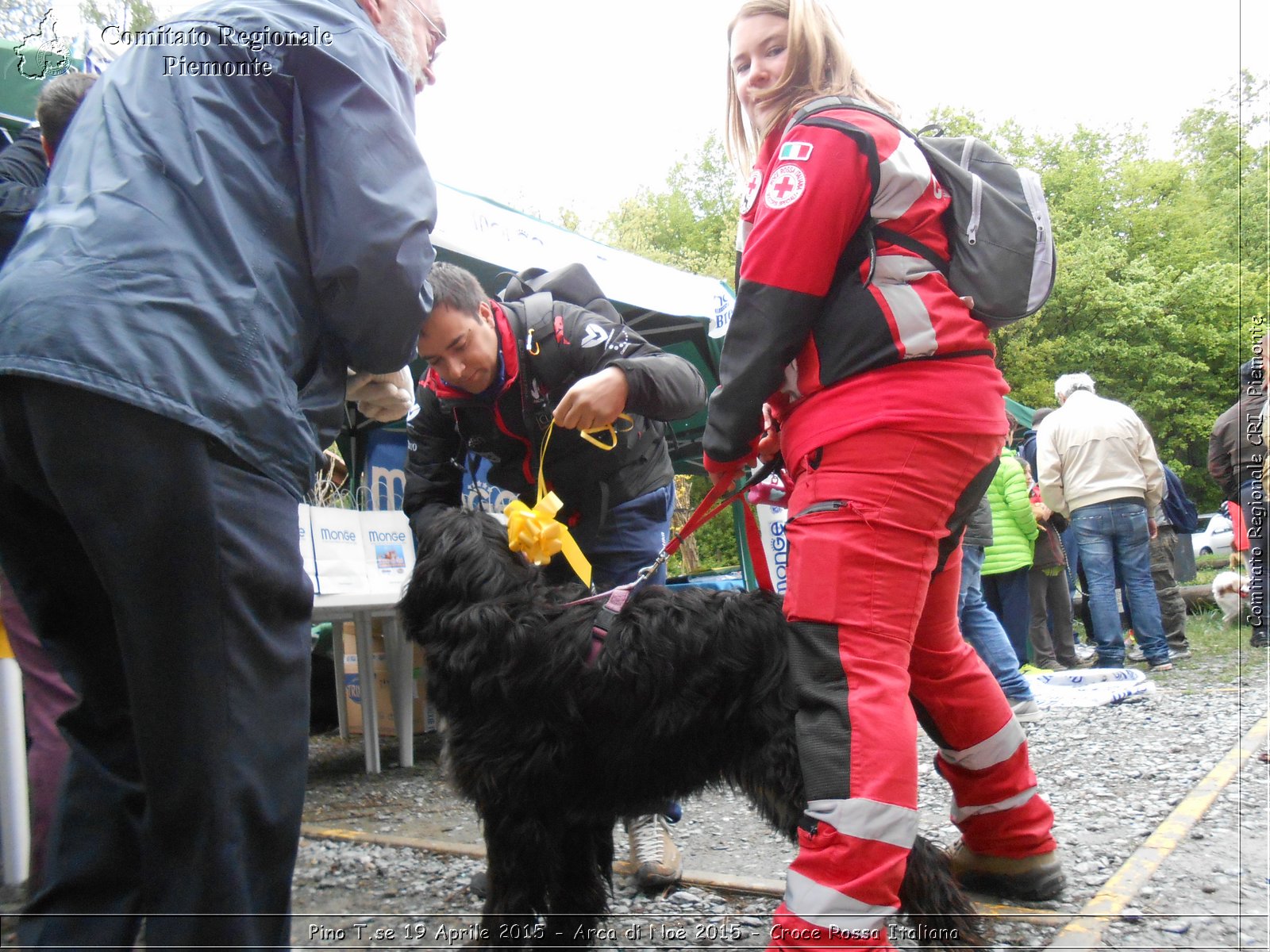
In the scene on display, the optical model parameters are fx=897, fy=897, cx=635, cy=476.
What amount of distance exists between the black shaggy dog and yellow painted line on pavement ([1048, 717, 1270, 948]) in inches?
12.4

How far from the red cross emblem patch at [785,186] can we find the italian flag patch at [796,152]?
0.6 inches

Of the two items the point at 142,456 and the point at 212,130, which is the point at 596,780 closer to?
Answer: the point at 142,456

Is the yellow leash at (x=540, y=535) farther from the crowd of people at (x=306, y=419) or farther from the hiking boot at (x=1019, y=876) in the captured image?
the hiking boot at (x=1019, y=876)

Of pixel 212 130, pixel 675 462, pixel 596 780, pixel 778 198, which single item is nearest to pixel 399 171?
pixel 212 130

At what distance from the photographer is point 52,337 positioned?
3.93 ft

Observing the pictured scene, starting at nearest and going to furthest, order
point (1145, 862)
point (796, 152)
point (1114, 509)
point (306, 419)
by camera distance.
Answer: point (306, 419), point (796, 152), point (1145, 862), point (1114, 509)

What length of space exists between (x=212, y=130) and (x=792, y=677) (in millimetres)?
1410

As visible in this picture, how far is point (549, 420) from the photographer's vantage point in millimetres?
2637

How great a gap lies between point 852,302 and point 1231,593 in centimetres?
881

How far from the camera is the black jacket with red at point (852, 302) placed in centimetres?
178

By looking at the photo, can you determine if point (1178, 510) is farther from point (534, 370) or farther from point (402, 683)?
point (534, 370)

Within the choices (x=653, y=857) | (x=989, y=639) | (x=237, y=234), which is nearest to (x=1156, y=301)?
(x=989, y=639)

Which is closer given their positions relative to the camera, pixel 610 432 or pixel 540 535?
pixel 540 535

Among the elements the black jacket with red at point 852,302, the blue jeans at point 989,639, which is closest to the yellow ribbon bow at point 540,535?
the black jacket with red at point 852,302
